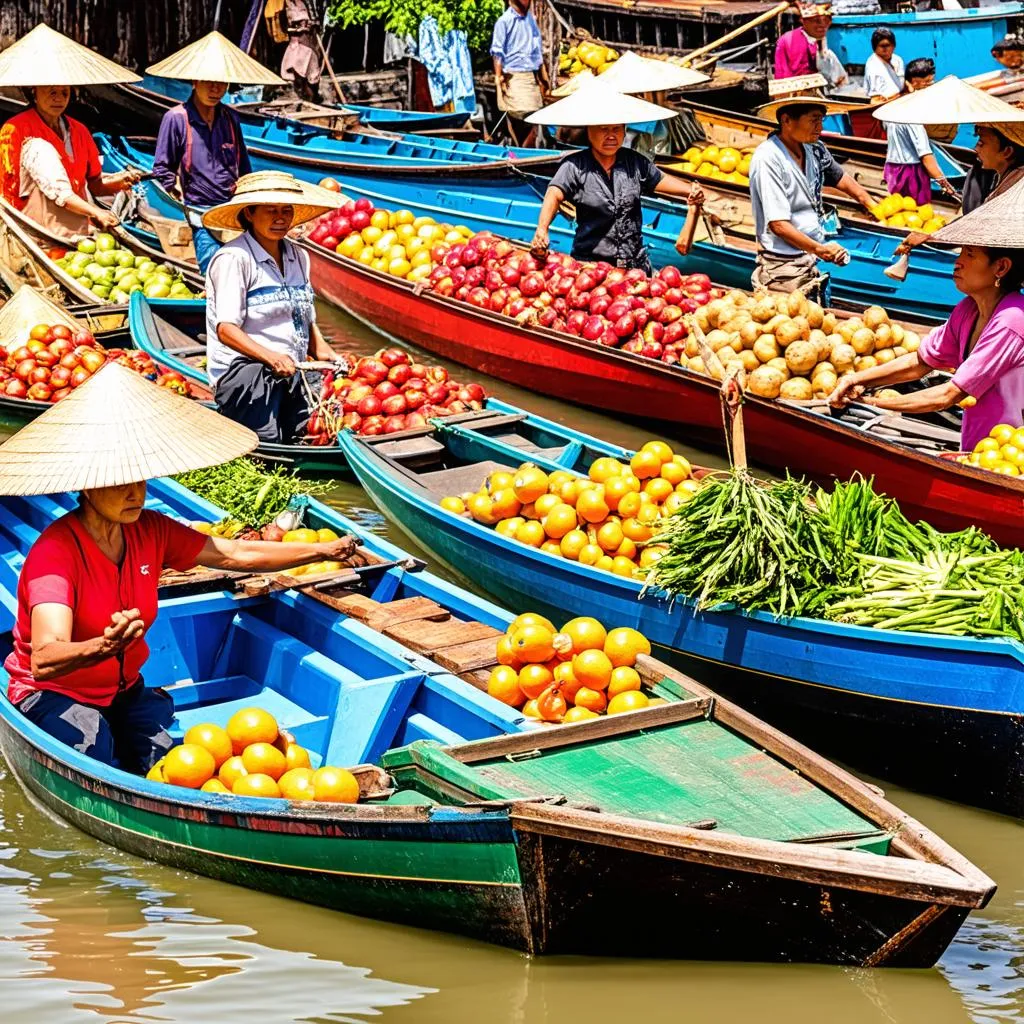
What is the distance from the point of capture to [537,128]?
1836cm

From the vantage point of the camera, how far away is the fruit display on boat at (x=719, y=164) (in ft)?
47.0

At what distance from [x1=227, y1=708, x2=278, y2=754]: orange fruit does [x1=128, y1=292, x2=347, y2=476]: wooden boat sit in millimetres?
3597

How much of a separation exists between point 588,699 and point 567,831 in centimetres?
121

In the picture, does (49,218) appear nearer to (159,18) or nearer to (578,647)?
(578,647)

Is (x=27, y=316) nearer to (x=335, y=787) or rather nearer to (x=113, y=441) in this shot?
(x=113, y=441)

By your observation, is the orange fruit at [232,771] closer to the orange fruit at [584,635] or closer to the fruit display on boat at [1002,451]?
the orange fruit at [584,635]

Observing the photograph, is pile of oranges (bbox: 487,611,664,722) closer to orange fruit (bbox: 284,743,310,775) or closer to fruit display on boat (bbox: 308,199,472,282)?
orange fruit (bbox: 284,743,310,775)

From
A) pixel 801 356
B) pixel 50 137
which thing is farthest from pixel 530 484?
pixel 50 137

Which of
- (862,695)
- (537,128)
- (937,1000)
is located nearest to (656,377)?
(862,695)

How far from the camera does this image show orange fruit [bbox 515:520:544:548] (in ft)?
24.1

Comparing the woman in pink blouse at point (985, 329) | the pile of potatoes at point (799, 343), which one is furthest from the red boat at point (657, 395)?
the woman in pink blouse at point (985, 329)

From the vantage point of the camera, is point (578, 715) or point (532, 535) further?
point (532, 535)

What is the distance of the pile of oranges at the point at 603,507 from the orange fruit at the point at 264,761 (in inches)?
85.5

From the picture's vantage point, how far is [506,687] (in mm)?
5660
